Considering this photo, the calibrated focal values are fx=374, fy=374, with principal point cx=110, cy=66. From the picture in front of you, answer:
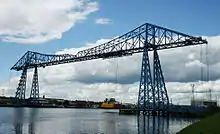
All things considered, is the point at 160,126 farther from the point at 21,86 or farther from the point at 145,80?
the point at 21,86

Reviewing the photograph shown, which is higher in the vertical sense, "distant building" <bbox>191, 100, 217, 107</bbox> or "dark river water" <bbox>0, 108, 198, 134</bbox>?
"distant building" <bbox>191, 100, 217, 107</bbox>

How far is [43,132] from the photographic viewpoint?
41812 millimetres

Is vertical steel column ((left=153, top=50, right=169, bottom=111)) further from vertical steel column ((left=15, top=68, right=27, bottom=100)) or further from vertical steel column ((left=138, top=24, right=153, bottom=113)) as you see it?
vertical steel column ((left=15, top=68, right=27, bottom=100))

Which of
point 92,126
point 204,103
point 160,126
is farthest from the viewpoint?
point 204,103

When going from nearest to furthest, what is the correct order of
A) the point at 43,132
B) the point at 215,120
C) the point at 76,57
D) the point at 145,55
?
the point at 215,120 → the point at 43,132 → the point at 145,55 → the point at 76,57

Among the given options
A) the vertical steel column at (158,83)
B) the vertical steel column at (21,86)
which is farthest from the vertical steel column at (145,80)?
the vertical steel column at (21,86)

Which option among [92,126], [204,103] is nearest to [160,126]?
[92,126]

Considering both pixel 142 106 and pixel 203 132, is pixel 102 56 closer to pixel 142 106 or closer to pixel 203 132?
pixel 142 106

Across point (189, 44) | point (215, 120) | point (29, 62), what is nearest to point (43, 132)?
point (215, 120)

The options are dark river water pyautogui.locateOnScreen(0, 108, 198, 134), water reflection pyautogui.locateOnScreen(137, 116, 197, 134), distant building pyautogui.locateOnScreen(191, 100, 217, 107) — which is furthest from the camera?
distant building pyautogui.locateOnScreen(191, 100, 217, 107)

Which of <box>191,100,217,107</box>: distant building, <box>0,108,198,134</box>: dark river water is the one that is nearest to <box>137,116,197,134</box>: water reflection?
<box>0,108,198,134</box>: dark river water

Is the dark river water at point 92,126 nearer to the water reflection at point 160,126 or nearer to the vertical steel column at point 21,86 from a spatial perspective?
the water reflection at point 160,126

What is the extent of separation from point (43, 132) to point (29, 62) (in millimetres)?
99134

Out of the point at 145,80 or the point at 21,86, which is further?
the point at 21,86
